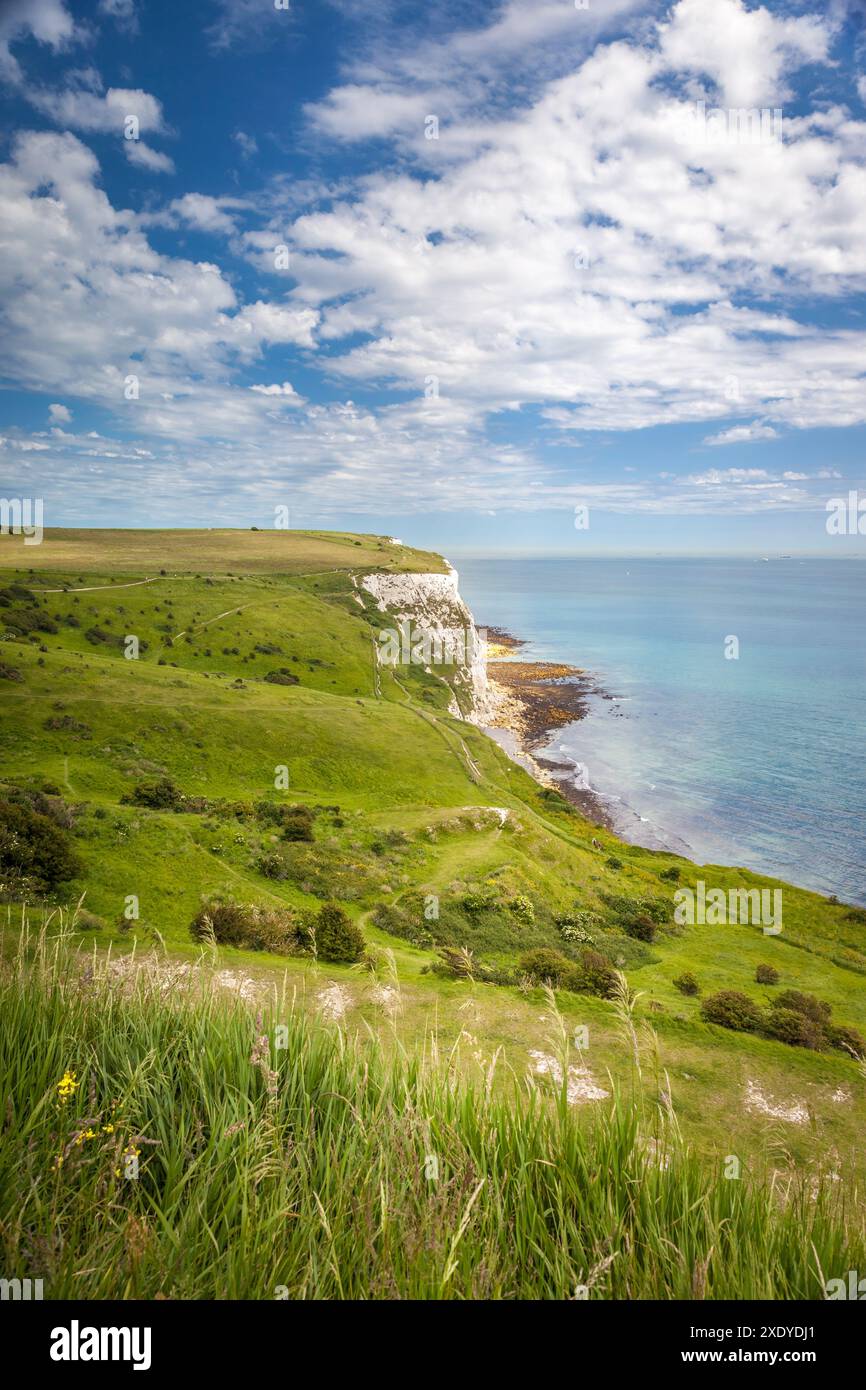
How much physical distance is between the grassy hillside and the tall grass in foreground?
653 millimetres

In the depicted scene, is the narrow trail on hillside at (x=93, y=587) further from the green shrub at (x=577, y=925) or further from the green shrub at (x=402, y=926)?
the green shrub at (x=577, y=925)

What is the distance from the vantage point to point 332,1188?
4.20 meters

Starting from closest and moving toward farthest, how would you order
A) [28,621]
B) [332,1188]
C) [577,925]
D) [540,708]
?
[332,1188] < [577,925] < [28,621] < [540,708]

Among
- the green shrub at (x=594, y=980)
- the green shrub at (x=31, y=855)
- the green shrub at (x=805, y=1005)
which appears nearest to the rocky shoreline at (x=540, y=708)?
the green shrub at (x=805, y=1005)

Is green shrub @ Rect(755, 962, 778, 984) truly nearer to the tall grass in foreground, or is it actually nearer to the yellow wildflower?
the tall grass in foreground

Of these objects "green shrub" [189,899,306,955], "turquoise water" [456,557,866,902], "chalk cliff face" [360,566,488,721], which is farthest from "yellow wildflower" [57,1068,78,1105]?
"chalk cliff face" [360,566,488,721]

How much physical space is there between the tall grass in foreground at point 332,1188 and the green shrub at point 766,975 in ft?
105

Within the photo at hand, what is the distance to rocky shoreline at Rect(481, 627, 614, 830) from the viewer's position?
7262cm

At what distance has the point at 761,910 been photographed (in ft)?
146

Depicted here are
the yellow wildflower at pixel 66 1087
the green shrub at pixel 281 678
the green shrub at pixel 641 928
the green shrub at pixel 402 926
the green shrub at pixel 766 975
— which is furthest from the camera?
the green shrub at pixel 281 678

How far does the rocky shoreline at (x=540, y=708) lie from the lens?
72625 millimetres

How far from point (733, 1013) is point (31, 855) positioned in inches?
981

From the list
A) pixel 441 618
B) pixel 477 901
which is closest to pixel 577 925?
pixel 477 901

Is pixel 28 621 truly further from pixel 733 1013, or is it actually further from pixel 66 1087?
pixel 66 1087
